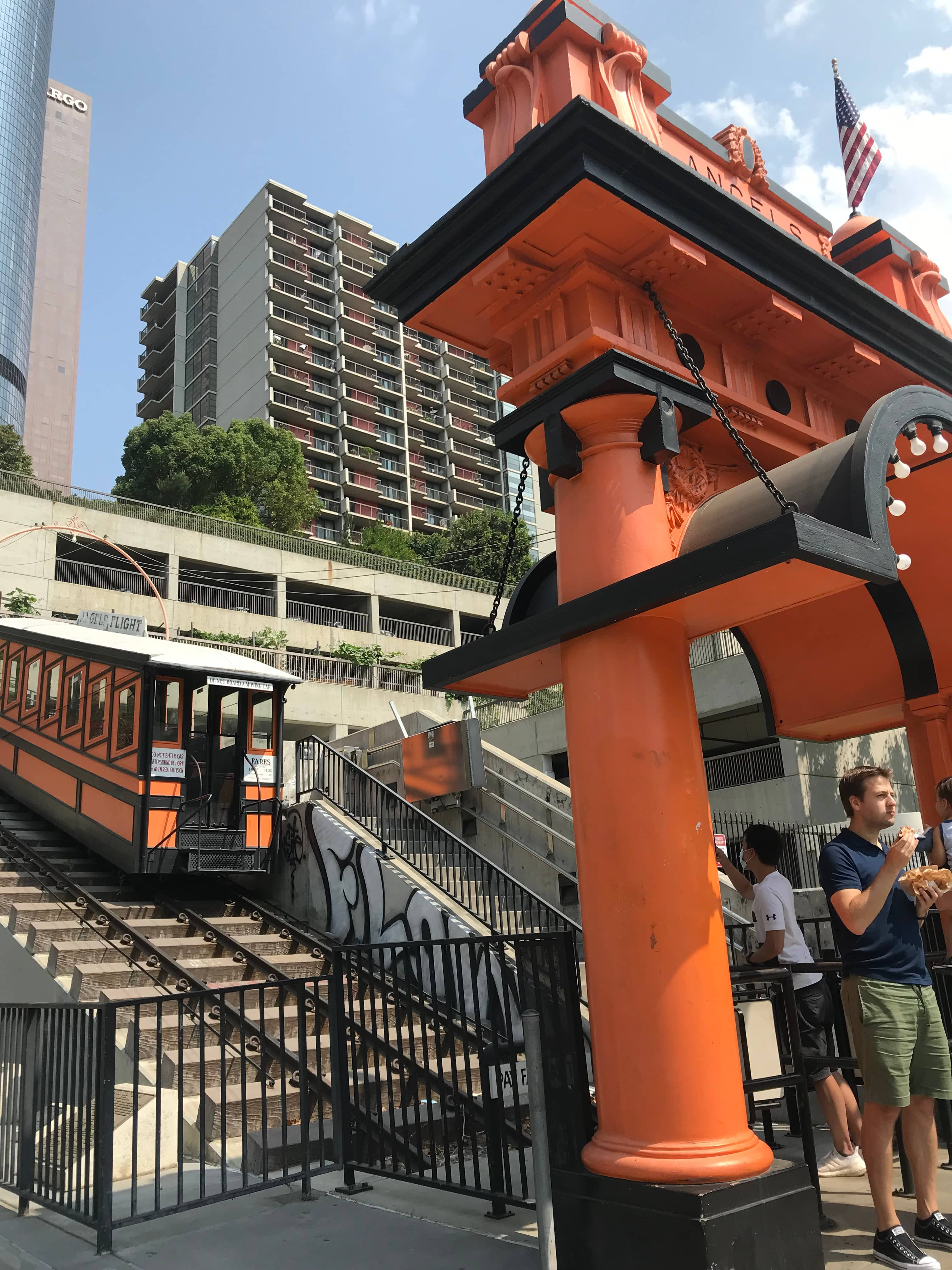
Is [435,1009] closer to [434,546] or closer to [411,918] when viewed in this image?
[411,918]

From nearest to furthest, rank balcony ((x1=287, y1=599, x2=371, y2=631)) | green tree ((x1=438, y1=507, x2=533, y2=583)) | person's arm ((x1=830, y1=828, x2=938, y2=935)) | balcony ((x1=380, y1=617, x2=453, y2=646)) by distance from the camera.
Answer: person's arm ((x1=830, y1=828, x2=938, y2=935)) < balcony ((x1=287, y1=599, x2=371, y2=631)) < balcony ((x1=380, y1=617, x2=453, y2=646)) < green tree ((x1=438, y1=507, x2=533, y2=583))

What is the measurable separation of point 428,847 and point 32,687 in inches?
304

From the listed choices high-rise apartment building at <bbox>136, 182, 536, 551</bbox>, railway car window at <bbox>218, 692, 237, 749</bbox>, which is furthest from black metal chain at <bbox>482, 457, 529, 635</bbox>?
high-rise apartment building at <bbox>136, 182, 536, 551</bbox>

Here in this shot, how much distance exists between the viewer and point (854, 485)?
4609 mm

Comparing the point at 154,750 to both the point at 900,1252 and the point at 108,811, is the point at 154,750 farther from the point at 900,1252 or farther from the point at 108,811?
the point at 900,1252

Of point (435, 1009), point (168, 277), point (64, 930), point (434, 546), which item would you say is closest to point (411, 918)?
point (64, 930)

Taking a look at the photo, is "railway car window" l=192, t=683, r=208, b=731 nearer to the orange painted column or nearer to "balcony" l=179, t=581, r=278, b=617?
the orange painted column

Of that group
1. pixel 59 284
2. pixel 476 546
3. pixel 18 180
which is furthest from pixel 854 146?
pixel 59 284

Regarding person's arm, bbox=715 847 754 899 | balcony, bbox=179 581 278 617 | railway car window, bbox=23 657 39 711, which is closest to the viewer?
person's arm, bbox=715 847 754 899

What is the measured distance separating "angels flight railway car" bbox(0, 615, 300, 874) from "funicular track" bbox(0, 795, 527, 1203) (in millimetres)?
767

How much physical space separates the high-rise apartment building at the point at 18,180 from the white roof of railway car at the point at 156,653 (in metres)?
114

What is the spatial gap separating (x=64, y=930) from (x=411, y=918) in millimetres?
4168

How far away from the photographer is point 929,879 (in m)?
4.34

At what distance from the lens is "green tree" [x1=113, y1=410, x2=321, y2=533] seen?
165 ft
